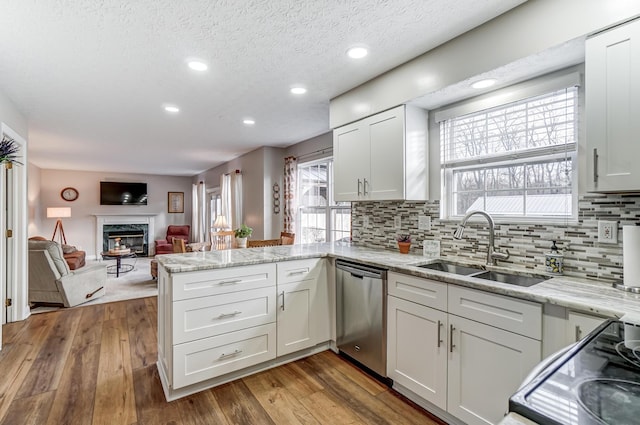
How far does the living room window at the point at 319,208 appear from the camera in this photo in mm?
4428

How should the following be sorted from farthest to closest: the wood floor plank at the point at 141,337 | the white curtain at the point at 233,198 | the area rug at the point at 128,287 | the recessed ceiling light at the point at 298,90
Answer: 1. the white curtain at the point at 233,198
2. the area rug at the point at 128,287
3. the recessed ceiling light at the point at 298,90
4. the wood floor plank at the point at 141,337

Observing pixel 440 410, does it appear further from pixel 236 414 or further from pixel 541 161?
pixel 541 161

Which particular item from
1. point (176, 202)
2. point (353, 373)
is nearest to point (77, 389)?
point (353, 373)

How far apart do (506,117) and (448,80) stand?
20.7 inches

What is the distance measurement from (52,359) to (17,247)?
1.62m

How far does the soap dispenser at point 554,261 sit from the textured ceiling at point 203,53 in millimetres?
1451

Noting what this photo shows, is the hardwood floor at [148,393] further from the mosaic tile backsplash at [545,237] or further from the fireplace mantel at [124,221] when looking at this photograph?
the fireplace mantel at [124,221]

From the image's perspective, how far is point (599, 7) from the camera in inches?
60.4

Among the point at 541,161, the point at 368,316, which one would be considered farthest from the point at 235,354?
the point at 541,161

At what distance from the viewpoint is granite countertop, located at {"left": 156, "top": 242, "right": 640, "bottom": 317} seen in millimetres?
1377

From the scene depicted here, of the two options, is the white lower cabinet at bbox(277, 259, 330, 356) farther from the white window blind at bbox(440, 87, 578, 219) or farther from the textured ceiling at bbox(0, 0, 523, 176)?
the textured ceiling at bbox(0, 0, 523, 176)

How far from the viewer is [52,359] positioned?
9.04 ft

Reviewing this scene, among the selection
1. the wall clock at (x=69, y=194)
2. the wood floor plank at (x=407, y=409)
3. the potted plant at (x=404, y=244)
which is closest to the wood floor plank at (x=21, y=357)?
the wood floor plank at (x=407, y=409)

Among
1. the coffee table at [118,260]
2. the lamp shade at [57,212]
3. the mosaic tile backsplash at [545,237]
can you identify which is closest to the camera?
the mosaic tile backsplash at [545,237]
